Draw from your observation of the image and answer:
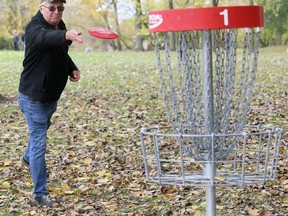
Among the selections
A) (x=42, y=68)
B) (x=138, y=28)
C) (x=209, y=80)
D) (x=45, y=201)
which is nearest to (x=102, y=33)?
(x=209, y=80)

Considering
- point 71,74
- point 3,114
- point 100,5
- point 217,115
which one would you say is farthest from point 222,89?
point 100,5

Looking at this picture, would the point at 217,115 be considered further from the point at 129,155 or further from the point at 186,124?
the point at 129,155

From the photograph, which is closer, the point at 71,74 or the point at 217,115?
the point at 217,115

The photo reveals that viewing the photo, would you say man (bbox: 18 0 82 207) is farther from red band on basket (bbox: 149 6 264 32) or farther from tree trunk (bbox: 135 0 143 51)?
tree trunk (bbox: 135 0 143 51)

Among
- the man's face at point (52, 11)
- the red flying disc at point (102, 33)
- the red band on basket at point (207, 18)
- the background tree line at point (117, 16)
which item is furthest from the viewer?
the background tree line at point (117, 16)

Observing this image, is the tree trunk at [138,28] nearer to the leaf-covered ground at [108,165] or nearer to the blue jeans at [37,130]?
the leaf-covered ground at [108,165]

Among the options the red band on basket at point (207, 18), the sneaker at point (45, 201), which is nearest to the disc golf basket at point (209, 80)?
the red band on basket at point (207, 18)

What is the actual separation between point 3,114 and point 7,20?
40918 millimetres

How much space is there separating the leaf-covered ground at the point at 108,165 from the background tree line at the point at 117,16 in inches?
914

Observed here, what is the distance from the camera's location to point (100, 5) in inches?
1764

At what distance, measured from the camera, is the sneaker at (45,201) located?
5137mm

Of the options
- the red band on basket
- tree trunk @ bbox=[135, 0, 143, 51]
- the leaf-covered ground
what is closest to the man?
the leaf-covered ground

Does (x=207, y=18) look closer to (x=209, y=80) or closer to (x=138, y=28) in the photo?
(x=209, y=80)

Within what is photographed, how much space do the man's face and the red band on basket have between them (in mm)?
2228
